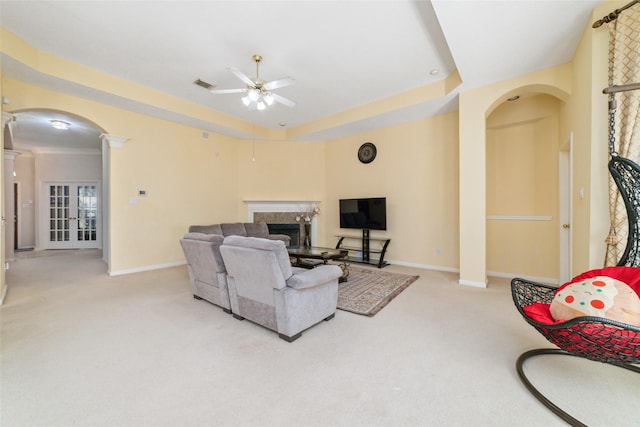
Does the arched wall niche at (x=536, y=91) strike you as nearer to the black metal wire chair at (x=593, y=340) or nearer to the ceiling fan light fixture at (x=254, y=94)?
the black metal wire chair at (x=593, y=340)

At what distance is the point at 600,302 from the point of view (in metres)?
1.53

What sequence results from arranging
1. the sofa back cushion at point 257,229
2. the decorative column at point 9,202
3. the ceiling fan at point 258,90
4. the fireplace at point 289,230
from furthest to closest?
the fireplace at point 289,230
the sofa back cushion at point 257,229
the decorative column at point 9,202
the ceiling fan at point 258,90

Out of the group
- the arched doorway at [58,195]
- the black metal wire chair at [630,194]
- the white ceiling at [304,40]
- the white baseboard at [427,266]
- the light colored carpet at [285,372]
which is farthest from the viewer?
the arched doorway at [58,195]

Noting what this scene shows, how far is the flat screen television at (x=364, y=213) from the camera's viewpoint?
5.38 metres

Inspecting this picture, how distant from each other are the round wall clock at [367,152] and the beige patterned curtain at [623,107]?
3741 mm

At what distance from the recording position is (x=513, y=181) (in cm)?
432

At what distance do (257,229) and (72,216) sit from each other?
240 inches

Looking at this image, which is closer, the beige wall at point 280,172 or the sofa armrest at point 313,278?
the sofa armrest at point 313,278

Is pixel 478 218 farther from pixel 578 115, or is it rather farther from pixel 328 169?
pixel 328 169

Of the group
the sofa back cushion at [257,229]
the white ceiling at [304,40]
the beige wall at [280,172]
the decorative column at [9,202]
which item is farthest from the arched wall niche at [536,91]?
the decorative column at [9,202]

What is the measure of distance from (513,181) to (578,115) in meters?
1.59

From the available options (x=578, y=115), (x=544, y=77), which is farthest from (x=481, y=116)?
(x=578, y=115)

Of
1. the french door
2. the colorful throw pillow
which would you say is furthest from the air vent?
the french door

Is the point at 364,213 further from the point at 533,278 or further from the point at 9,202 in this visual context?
the point at 9,202
